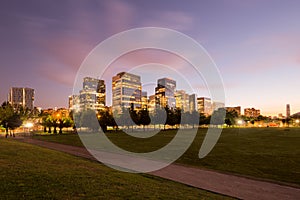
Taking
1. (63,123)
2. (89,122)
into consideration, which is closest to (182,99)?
(89,122)

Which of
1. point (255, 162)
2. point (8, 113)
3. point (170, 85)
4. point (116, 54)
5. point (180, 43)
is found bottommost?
point (255, 162)

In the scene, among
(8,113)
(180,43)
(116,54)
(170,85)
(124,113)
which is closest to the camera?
(116,54)

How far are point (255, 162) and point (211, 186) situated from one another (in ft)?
27.1

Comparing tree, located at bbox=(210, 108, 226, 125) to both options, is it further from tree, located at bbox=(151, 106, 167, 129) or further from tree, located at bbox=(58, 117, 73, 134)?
tree, located at bbox=(58, 117, 73, 134)

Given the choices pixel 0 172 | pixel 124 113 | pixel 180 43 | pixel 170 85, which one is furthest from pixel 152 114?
pixel 0 172

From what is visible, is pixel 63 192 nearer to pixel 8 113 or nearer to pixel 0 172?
pixel 0 172

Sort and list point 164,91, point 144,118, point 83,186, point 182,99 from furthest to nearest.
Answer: point 182,99
point 164,91
point 144,118
point 83,186

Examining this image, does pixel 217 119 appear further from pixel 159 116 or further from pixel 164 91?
pixel 159 116

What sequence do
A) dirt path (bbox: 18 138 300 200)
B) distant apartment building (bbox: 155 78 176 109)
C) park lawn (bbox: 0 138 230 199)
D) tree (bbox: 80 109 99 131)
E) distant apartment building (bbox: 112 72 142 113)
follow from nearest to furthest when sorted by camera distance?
park lawn (bbox: 0 138 230 199), dirt path (bbox: 18 138 300 200), tree (bbox: 80 109 99 131), distant apartment building (bbox: 112 72 142 113), distant apartment building (bbox: 155 78 176 109)

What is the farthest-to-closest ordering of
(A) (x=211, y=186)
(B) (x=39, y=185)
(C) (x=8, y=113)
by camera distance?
(C) (x=8, y=113)
(A) (x=211, y=186)
(B) (x=39, y=185)

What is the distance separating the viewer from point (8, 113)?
A: 2087 inches

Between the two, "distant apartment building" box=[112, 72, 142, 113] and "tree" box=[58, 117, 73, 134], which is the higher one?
"distant apartment building" box=[112, 72, 142, 113]

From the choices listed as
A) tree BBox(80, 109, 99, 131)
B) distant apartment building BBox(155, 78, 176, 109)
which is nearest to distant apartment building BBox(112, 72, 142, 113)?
distant apartment building BBox(155, 78, 176, 109)

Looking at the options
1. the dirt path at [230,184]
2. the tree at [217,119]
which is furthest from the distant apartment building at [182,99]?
the dirt path at [230,184]
